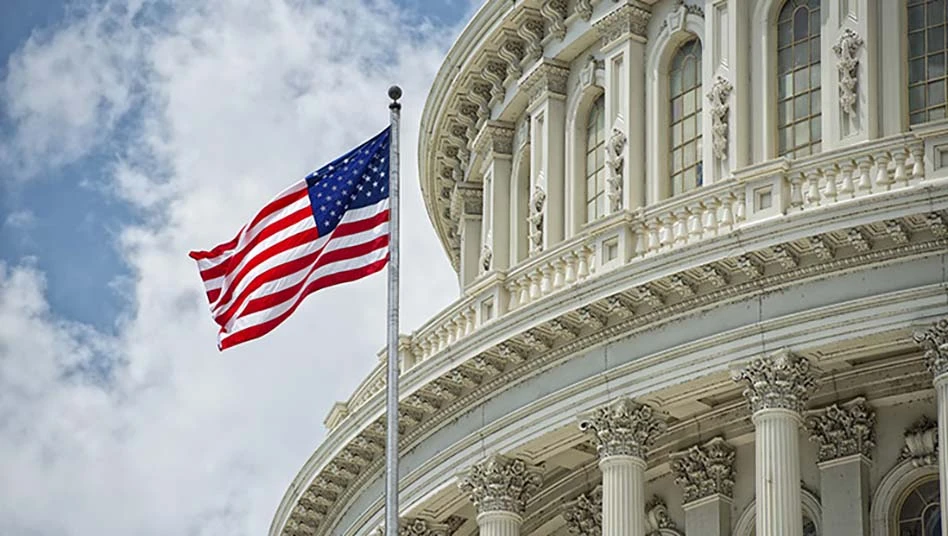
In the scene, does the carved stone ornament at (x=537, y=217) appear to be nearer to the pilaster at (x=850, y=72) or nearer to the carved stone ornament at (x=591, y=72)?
the carved stone ornament at (x=591, y=72)

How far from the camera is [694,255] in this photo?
45.1m

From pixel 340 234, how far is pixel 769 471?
759 cm

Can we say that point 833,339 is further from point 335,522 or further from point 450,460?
point 335,522

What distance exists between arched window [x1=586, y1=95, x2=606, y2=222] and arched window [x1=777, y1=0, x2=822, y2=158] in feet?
14.4

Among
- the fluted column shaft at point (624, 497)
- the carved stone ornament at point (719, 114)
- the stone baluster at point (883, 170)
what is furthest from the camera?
the carved stone ornament at point (719, 114)

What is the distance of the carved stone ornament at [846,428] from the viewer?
4631 centimetres

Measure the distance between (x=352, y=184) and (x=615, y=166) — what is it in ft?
33.2

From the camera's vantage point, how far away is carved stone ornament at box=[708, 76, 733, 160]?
49.9 metres

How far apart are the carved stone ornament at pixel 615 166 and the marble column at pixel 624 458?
5.86m

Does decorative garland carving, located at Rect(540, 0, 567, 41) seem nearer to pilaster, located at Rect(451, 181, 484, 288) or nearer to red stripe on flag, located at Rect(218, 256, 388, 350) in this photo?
pilaster, located at Rect(451, 181, 484, 288)

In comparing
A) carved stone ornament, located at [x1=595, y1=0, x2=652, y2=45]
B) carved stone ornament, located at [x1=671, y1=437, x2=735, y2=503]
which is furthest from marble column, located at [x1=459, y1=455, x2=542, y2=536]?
carved stone ornament, located at [x1=595, y1=0, x2=652, y2=45]

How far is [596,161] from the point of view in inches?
2114

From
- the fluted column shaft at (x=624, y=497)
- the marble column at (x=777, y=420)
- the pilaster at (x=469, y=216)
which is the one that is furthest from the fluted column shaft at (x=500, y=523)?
the pilaster at (x=469, y=216)

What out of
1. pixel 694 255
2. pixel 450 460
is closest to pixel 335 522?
pixel 450 460
